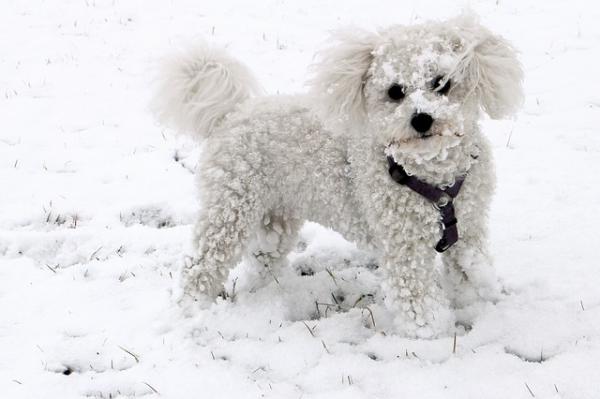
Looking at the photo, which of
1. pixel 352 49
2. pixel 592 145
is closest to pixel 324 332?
pixel 352 49

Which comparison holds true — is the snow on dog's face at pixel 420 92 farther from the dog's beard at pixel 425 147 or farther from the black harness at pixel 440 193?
the black harness at pixel 440 193

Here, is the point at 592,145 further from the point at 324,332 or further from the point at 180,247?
the point at 180,247

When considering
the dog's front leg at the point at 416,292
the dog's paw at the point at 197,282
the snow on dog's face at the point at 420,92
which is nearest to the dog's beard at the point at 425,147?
the snow on dog's face at the point at 420,92

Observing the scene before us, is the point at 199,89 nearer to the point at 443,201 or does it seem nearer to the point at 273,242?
the point at 273,242

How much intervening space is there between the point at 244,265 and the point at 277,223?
0.55 m

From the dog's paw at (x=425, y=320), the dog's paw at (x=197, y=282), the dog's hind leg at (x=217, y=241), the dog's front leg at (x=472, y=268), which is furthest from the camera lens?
the dog's paw at (x=197, y=282)

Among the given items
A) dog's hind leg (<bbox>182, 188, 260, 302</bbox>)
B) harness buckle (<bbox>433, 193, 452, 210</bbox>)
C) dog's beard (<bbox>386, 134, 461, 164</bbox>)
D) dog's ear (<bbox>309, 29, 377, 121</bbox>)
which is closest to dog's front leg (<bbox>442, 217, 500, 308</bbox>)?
harness buckle (<bbox>433, 193, 452, 210</bbox>)

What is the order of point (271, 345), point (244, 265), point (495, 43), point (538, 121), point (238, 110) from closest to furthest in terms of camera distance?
point (495, 43) < point (271, 345) < point (238, 110) < point (244, 265) < point (538, 121)

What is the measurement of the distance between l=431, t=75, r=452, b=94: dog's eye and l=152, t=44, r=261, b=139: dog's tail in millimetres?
1447

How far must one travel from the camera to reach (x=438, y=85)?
3.05 m

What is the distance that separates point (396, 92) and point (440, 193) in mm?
619

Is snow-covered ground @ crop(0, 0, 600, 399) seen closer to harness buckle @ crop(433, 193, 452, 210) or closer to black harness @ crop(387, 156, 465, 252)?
black harness @ crop(387, 156, 465, 252)

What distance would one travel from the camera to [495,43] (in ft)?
10.4

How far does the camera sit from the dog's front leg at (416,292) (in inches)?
134
